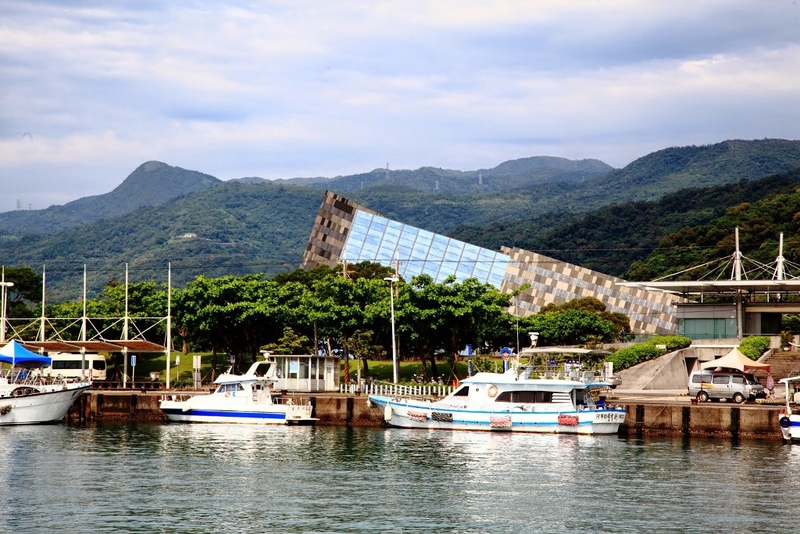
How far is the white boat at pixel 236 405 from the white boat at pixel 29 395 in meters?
5.56

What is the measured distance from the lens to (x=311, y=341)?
79375mm

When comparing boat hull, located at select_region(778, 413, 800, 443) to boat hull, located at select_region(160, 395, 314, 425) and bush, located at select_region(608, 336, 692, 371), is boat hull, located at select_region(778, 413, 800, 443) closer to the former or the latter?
bush, located at select_region(608, 336, 692, 371)

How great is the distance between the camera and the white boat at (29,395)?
6000cm

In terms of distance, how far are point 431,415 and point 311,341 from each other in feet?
78.5

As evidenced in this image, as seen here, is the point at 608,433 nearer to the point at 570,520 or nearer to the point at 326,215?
the point at 570,520

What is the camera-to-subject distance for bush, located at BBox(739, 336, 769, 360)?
67.3 m

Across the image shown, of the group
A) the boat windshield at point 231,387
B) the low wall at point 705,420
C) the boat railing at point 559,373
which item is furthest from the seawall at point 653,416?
the boat windshield at point 231,387

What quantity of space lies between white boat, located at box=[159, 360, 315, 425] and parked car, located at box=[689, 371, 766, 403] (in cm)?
2122

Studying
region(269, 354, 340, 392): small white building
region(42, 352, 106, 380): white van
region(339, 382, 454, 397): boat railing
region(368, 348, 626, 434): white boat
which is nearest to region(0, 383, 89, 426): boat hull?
region(269, 354, 340, 392): small white building

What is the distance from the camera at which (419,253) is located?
4525 inches

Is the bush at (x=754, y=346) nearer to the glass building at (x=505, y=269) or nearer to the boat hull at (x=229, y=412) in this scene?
the boat hull at (x=229, y=412)

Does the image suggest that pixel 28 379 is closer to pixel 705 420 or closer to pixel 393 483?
pixel 393 483

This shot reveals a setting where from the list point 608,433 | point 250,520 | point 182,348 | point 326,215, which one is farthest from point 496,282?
point 250,520

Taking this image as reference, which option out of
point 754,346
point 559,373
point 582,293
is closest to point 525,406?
point 559,373
